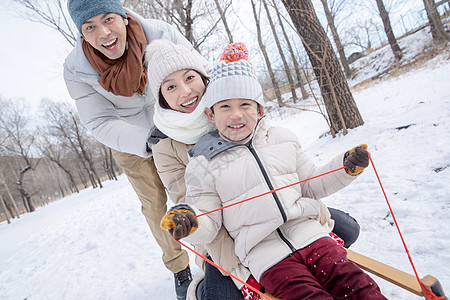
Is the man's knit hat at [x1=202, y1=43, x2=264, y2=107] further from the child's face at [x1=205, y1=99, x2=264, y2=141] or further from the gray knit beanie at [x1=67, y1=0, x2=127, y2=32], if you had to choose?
the gray knit beanie at [x1=67, y1=0, x2=127, y2=32]

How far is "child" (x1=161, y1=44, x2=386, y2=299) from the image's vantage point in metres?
1.16

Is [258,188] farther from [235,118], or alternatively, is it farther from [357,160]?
Result: [357,160]

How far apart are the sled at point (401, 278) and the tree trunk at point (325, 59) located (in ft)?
11.5

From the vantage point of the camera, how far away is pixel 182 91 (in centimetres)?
153

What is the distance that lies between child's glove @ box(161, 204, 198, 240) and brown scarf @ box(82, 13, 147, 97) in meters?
1.20

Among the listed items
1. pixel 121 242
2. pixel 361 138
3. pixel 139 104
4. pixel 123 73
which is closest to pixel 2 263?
pixel 121 242

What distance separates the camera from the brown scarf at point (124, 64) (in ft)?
6.03

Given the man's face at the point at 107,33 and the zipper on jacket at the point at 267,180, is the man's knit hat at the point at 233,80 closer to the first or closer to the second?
the zipper on jacket at the point at 267,180

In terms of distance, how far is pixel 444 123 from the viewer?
3148mm

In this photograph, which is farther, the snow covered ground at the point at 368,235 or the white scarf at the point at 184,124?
the snow covered ground at the point at 368,235

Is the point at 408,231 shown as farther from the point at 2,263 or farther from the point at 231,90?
the point at 2,263

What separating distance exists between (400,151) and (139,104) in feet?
10.0

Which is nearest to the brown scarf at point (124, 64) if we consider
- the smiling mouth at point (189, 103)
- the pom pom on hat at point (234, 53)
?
the smiling mouth at point (189, 103)

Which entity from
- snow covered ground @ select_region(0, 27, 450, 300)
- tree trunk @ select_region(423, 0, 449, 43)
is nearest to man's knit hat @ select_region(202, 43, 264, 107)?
snow covered ground @ select_region(0, 27, 450, 300)
